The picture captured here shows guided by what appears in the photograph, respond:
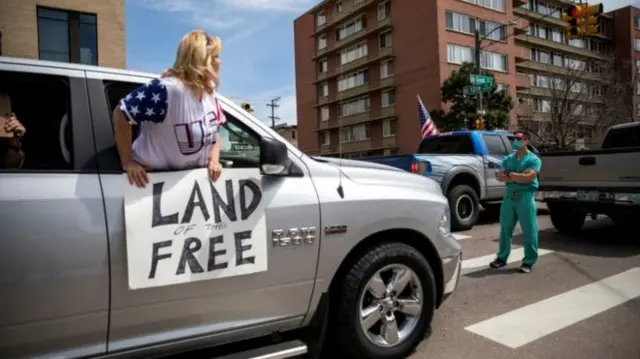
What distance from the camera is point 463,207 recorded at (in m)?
9.31

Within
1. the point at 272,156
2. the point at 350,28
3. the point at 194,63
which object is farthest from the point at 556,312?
the point at 350,28

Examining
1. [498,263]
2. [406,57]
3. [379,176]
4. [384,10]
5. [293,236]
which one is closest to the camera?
[293,236]

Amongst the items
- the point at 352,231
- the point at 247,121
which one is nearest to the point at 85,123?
the point at 247,121

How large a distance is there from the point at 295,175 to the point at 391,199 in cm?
72

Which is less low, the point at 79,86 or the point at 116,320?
the point at 79,86

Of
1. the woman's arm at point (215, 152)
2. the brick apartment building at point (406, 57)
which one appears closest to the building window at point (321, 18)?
the brick apartment building at point (406, 57)

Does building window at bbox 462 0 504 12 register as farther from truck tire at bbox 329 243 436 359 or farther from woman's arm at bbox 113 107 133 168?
woman's arm at bbox 113 107 133 168

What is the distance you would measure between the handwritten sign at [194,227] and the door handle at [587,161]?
20.8 feet

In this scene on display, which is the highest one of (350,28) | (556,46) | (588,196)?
(350,28)

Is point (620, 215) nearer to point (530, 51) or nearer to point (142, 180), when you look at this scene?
point (142, 180)

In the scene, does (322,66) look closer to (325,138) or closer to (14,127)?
(325,138)

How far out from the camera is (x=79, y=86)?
244 cm

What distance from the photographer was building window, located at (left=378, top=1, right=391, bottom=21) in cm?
4481

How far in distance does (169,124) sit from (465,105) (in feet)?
113
